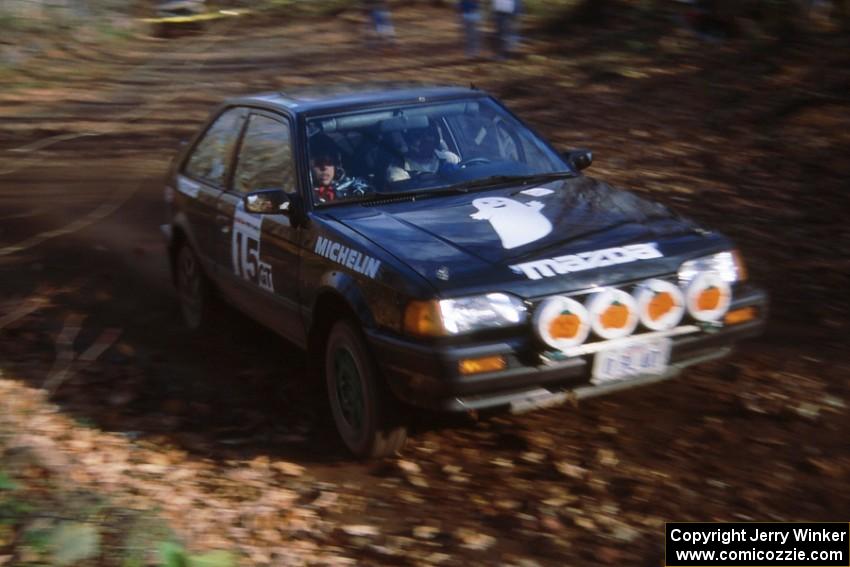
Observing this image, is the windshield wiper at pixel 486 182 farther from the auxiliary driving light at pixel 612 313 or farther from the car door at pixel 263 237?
the auxiliary driving light at pixel 612 313

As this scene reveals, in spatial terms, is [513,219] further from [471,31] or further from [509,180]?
[471,31]

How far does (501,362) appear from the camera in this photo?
15.3 ft

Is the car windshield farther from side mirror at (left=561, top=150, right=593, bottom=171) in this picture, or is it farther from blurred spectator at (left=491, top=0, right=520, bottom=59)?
blurred spectator at (left=491, top=0, right=520, bottom=59)

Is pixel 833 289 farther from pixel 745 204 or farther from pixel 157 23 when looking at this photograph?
pixel 157 23

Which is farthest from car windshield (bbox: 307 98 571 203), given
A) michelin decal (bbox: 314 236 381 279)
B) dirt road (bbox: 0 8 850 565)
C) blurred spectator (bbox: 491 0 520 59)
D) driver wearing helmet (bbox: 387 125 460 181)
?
blurred spectator (bbox: 491 0 520 59)

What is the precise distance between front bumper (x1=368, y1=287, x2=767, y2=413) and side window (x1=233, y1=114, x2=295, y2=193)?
1404 millimetres

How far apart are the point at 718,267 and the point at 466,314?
1.25 metres

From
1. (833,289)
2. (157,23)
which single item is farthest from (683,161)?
(157,23)

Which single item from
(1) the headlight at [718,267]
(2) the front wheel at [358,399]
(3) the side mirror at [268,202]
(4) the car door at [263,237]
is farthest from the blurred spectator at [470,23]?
(1) the headlight at [718,267]

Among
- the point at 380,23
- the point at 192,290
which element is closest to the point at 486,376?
the point at 192,290

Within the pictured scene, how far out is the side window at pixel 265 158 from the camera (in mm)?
5980

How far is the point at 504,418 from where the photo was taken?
5.77 metres

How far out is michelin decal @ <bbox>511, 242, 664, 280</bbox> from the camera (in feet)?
15.7

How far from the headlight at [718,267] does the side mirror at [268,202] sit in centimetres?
196
